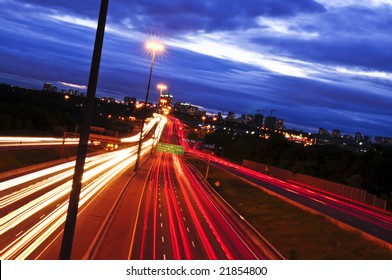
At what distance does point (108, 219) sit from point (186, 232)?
16.6 feet

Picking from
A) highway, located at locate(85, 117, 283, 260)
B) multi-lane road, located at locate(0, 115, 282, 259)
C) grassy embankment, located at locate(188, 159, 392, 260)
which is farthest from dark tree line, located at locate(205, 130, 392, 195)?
highway, located at locate(85, 117, 283, 260)

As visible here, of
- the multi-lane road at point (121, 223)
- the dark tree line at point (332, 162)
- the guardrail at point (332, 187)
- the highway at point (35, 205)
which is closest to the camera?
the highway at point (35, 205)

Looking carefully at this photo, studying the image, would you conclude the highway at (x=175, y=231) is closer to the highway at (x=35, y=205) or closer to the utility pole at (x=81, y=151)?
the highway at (x=35, y=205)

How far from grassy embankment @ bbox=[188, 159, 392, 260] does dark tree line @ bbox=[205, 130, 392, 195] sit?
29447 mm

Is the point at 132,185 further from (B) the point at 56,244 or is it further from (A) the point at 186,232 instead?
(B) the point at 56,244

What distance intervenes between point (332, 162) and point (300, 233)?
60.0m

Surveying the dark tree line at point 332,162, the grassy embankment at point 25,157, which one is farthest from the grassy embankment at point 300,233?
the dark tree line at point 332,162

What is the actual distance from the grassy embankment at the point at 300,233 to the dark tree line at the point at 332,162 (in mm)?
29447

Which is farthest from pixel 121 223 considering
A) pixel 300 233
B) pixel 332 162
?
pixel 332 162

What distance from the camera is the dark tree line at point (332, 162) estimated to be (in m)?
75.9

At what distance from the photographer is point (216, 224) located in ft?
122

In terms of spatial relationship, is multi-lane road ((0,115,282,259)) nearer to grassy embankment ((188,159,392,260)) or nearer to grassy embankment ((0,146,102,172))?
grassy embankment ((188,159,392,260))

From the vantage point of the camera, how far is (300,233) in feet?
113

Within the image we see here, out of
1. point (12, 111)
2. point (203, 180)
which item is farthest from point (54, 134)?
point (203, 180)
